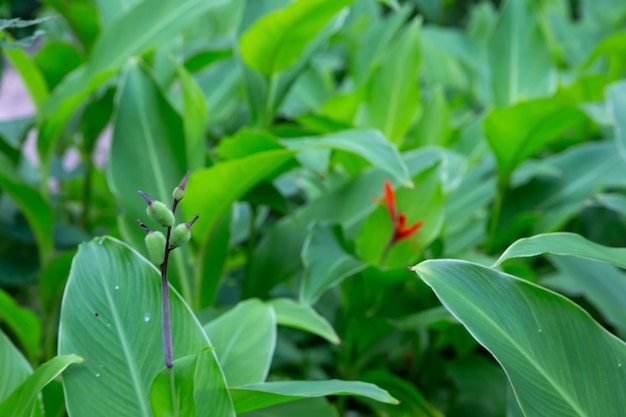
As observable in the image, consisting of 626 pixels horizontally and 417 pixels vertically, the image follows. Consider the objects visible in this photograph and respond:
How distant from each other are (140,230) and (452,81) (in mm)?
1243

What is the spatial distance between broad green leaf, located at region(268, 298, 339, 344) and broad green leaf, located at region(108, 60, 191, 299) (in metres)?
0.16

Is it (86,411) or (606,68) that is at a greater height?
(86,411)

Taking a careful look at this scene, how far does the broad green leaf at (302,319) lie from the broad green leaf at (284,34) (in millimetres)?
346

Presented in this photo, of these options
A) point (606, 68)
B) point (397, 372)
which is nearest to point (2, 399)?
point (397, 372)

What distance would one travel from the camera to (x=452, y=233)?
1.21m

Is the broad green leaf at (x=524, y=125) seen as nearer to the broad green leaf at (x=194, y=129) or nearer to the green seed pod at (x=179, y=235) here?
the broad green leaf at (x=194, y=129)

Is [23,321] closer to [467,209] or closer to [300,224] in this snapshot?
[300,224]

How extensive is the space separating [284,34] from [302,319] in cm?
39

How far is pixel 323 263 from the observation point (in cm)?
88

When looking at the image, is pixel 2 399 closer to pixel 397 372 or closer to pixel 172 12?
pixel 172 12

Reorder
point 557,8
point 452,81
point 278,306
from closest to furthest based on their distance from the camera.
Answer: point 278,306 < point 452,81 < point 557,8

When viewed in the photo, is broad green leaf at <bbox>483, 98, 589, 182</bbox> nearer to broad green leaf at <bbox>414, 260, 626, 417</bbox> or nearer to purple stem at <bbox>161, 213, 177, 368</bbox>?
broad green leaf at <bbox>414, 260, 626, 417</bbox>

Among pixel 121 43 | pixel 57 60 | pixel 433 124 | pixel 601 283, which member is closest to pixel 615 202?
pixel 601 283

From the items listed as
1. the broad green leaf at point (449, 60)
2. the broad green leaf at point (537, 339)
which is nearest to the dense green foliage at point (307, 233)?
the broad green leaf at point (537, 339)
